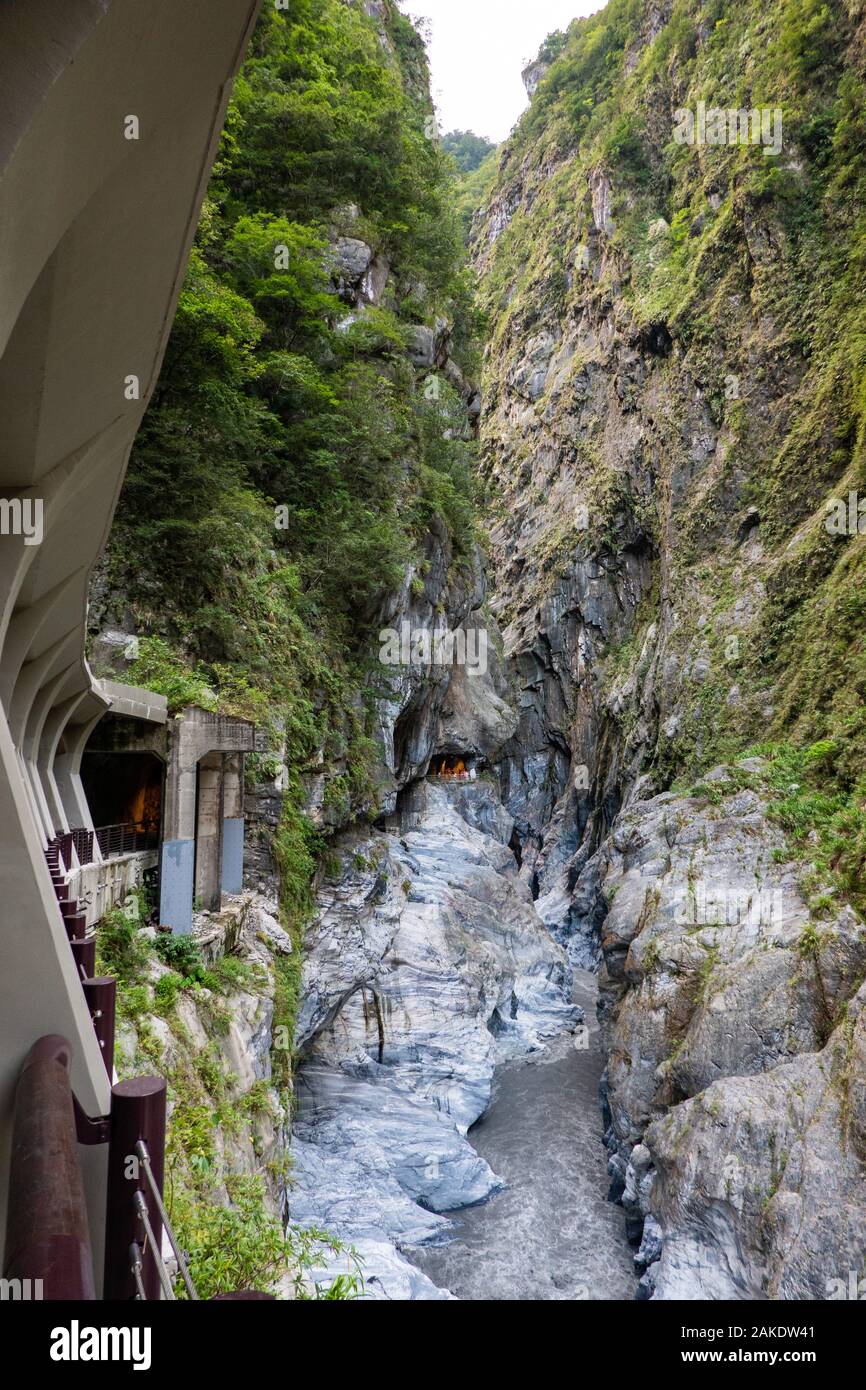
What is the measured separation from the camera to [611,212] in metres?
40.6

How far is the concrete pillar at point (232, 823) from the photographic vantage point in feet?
37.8

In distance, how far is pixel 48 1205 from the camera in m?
1.11

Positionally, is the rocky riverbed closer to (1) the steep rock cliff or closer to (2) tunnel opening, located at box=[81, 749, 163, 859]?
(1) the steep rock cliff

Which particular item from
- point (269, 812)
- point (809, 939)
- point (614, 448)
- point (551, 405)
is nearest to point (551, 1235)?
point (809, 939)

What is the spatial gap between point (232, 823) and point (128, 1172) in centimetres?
1042

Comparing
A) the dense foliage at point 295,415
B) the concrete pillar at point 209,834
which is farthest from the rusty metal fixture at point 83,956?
the concrete pillar at point 209,834

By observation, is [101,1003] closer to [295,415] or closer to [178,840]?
[178,840]

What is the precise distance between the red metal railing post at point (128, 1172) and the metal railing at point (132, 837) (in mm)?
9480

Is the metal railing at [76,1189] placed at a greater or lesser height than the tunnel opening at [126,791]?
lesser

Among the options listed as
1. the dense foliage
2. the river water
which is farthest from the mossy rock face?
the dense foliage

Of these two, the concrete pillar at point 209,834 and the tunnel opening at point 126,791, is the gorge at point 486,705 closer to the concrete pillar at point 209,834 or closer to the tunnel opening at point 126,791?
the concrete pillar at point 209,834

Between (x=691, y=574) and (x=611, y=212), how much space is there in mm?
24870

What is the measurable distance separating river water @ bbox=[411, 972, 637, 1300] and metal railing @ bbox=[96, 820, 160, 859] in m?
7.57
